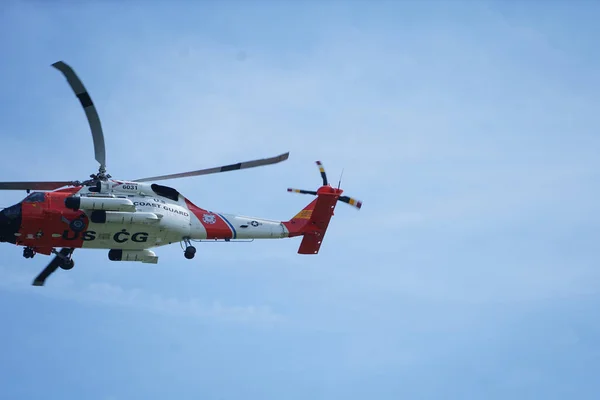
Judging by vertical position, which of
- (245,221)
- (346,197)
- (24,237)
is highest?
(346,197)

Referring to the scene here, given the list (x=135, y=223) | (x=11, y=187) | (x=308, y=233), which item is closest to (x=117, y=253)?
(x=135, y=223)

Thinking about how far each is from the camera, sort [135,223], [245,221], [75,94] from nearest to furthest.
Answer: [75,94]
[135,223]
[245,221]

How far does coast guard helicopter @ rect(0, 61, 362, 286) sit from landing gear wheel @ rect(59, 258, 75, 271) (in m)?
0.03

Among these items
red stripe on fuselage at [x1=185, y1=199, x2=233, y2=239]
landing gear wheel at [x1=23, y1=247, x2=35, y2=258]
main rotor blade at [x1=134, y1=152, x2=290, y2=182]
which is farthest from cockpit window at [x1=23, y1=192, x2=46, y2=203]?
red stripe on fuselage at [x1=185, y1=199, x2=233, y2=239]

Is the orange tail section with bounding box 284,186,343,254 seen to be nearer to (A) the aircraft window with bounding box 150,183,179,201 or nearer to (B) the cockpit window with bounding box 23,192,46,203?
(A) the aircraft window with bounding box 150,183,179,201

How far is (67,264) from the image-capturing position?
27.9 metres

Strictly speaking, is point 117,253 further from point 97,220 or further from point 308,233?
point 308,233

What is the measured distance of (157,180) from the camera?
28266 millimetres

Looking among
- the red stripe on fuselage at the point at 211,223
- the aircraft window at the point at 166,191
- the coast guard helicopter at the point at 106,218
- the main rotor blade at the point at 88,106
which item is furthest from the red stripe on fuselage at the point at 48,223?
the red stripe on fuselage at the point at 211,223

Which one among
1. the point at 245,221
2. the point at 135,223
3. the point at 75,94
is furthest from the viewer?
the point at 245,221

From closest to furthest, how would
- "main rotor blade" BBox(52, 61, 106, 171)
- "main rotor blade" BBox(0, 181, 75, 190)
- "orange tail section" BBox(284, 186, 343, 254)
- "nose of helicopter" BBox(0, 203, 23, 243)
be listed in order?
1. "main rotor blade" BBox(52, 61, 106, 171)
2. "nose of helicopter" BBox(0, 203, 23, 243)
3. "main rotor blade" BBox(0, 181, 75, 190)
4. "orange tail section" BBox(284, 186, 343, 254)

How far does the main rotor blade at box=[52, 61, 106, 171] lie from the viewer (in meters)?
25.0

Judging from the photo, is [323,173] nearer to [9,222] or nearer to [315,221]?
[315,221]

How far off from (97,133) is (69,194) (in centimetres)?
217
